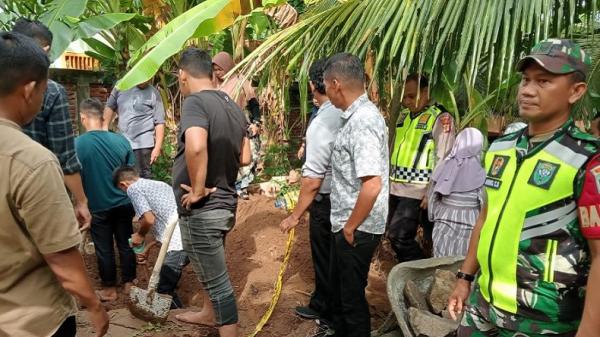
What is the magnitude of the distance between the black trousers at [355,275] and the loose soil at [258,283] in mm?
815

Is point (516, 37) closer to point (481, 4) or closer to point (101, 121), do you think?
point (481, 4)

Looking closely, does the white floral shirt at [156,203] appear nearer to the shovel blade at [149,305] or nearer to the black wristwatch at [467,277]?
the shovel blade at [149,305]

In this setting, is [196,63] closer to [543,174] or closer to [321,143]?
[321,143]

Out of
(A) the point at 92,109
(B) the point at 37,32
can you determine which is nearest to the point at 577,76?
(B) the point at 37,32

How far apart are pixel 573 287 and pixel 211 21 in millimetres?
2985

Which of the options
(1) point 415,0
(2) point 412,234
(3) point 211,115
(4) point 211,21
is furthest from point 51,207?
(2) point 412,234

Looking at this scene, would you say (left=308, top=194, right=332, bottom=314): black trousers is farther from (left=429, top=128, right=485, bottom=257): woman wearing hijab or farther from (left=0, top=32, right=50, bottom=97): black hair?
(left=0, top=32, right=50, bottom=97): black hair

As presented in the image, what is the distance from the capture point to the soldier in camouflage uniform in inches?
66.1

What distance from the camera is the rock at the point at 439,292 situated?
11.2 ft

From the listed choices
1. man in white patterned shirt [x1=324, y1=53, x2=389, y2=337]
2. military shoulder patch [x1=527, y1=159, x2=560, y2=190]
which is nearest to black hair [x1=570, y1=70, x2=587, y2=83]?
military shoulder patch [x1=527, y1=159, x2=560, y2=190]

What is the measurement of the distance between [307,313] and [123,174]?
5.90ft

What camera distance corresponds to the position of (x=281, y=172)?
7656 millimetres

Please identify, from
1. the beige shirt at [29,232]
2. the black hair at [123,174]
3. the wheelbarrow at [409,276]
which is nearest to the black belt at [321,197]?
the wheelbarrow at [409,276]

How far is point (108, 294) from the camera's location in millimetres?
4465
